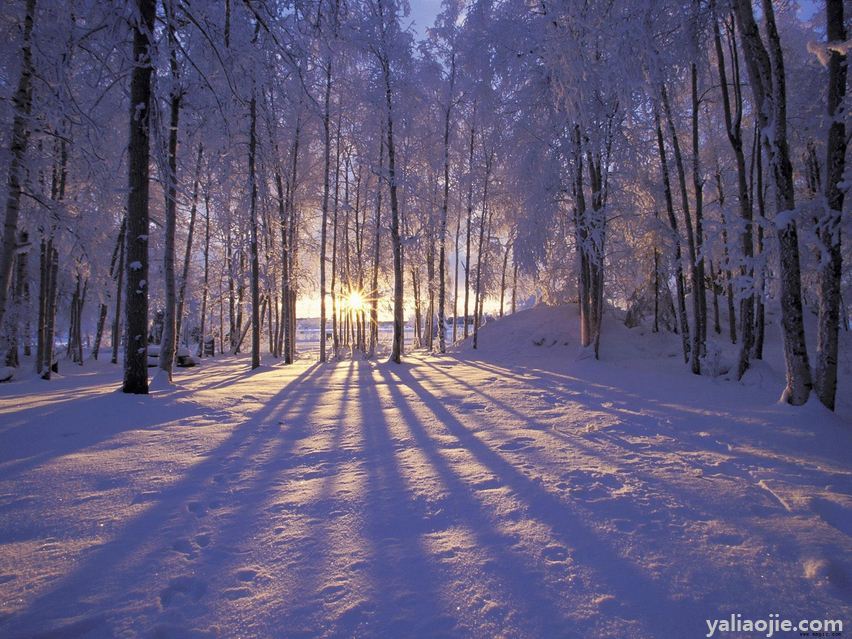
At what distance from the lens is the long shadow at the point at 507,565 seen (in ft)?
5.18

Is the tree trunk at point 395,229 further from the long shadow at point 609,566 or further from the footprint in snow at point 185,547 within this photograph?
the footprint in snow at point 185,547

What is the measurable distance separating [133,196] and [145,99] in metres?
1.52

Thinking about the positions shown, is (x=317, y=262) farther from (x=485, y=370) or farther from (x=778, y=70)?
(x=778, y=70)

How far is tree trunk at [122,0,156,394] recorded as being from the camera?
5859 mm

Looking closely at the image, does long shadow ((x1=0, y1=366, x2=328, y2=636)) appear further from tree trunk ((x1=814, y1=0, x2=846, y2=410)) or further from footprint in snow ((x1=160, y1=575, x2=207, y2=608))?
tree trunk ((x1=814, y1=0, x2=846, y2=410))

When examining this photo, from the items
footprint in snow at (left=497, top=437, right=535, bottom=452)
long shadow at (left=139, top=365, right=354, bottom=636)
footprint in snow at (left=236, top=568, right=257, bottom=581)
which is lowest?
footprint in snow at (left=236, top=568, right=257, bottom=581)

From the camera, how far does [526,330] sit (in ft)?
50.9

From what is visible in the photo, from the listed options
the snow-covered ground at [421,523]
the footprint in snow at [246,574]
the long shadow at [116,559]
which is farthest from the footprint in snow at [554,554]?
the long shadow at [116,559]

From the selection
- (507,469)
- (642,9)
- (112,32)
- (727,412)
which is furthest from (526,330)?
(112,32)

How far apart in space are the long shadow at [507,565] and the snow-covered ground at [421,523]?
0.01m

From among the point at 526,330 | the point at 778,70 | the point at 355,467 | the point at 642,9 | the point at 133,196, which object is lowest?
the point at 355,467

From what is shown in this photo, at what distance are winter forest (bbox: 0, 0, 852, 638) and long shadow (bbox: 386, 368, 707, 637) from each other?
0.7 inches

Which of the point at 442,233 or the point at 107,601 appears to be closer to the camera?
the point at 107,601

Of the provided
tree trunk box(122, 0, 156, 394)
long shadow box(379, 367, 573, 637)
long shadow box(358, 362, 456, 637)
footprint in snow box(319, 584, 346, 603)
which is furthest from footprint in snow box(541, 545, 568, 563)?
tree trunk box(122, 0, 156, 394)
